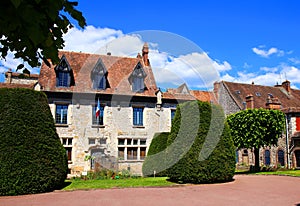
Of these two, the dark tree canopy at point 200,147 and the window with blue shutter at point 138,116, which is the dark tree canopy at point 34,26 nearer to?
the dark tree canopy at point 200,147

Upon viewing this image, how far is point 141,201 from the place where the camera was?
10.8 meters

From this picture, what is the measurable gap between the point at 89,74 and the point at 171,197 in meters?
15.3

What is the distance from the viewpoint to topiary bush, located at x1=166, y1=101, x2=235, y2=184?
1562cm

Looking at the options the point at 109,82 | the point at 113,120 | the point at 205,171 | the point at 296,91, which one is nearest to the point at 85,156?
the point at 113,120

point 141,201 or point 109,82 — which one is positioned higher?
point 109,82

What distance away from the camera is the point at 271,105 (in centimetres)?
3222

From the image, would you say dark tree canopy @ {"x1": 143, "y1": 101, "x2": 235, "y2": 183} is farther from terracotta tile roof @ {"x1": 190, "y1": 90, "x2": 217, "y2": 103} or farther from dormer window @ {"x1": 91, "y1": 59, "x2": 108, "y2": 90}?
terracotta tile roof @ {"x1": 190, "y1": 90, "x2": 217, "y2": 103}

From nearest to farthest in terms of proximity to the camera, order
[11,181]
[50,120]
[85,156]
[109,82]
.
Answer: [11,181] → [50,120] → [85,156] → [109,82]

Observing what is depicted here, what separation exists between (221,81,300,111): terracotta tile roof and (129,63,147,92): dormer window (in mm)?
14564

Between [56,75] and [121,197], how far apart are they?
14457 mm

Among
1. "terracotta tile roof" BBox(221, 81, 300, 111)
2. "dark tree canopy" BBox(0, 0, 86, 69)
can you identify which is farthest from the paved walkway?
"terracotta tile roof" BBox(221, 81, 300, 111)

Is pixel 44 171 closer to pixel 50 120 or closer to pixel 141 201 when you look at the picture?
pixel 50 120

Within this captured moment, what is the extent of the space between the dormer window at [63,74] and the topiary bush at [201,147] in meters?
10.7

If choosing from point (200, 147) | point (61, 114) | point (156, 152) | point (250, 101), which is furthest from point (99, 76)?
point (250, 101)
